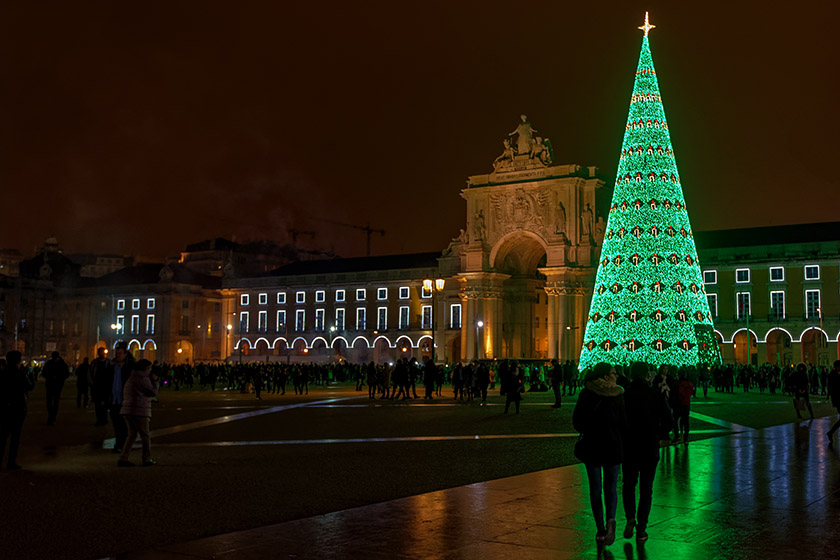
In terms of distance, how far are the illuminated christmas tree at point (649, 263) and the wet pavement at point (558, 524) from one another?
89.2 feet

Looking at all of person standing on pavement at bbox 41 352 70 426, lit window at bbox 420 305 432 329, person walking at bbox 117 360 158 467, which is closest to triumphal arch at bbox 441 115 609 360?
lit window at bbox 420 305 432 329

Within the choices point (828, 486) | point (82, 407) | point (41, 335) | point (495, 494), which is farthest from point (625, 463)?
point (41, 335)

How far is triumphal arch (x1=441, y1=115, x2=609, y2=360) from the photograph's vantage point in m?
69.7

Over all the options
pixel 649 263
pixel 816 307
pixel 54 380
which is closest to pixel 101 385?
pixel 54 380

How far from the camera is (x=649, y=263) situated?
40250 mm

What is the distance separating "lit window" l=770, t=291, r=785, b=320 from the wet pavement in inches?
2425

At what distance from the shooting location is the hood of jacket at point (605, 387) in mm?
8234

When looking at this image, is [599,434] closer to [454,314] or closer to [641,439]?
[641,439]

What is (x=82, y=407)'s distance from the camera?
1145 inches

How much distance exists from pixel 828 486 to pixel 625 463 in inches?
A: 159

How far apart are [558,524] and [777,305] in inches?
2638

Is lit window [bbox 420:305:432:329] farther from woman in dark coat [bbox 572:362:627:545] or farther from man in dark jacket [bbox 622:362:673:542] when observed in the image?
woman in dark coat [bbox 572:362:627:545]

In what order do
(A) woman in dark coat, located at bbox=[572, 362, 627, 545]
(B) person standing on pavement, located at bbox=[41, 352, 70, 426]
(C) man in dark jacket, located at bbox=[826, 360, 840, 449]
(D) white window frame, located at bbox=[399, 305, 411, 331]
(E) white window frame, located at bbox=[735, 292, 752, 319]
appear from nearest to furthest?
(A) woman in dark coat, located at bbox=[572, 362, 627, 545] < (C) man in dark jacket, located at bbox=[826, 360, 840, 449] < (B) person standing on pavement, located at bbox=[41, 352, 70, 426] < (E) white window frame, located at bbox=[735, 292, 752, 319] < (D) white window frame, located at bbox=[399, 305, 411, 331]

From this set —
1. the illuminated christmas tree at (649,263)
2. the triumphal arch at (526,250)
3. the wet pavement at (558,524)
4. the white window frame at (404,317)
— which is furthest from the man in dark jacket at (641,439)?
the white window frame at (404,317)
